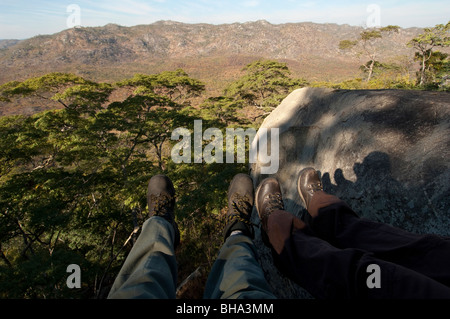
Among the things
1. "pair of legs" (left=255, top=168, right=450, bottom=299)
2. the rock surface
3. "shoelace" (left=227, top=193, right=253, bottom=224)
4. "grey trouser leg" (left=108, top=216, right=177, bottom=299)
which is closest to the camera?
"pair of legs" (left=255, top=168, right=450, bottom=299)

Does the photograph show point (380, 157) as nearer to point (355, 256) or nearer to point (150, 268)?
point (355, 256)

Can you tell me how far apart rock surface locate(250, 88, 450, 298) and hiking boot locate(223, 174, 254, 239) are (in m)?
0.53

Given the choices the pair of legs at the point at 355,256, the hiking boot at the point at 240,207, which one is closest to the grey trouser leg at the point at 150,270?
the hiking boot at the point at 240,207

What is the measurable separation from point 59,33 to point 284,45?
13835cm

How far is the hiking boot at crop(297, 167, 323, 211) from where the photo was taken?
245 centimetres

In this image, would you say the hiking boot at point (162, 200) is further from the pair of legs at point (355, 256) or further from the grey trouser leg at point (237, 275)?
the pair of legs at point (355, 256)

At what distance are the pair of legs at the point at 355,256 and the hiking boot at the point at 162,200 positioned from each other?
124 centimetres

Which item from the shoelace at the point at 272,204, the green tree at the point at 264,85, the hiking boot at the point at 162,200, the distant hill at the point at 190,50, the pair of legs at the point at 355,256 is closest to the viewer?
the pair of legs at the point at 355,256

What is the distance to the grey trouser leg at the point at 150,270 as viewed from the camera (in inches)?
50.1

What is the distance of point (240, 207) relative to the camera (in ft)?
9.57

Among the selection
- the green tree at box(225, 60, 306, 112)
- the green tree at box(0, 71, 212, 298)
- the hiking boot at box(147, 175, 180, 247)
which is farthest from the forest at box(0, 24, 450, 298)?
the green tree at box(225, 60, 306, 112)

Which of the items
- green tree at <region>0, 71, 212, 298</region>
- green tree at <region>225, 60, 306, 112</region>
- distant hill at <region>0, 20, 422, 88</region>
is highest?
distant hill at <region>0, 20, 422, 88</region>

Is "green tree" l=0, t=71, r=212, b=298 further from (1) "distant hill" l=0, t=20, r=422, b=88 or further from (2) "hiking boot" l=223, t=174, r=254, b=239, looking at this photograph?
(1) "distant hill" l=0, t=20, r=422, b=88
